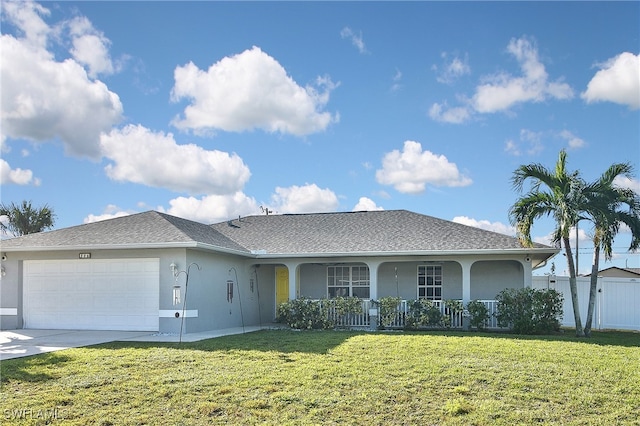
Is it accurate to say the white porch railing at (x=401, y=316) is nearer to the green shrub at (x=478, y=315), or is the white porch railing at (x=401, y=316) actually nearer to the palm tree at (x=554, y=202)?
the green shrub at (x=478, y=315)

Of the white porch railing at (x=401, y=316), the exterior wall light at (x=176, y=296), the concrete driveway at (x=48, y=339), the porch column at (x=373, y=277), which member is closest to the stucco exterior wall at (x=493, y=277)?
the white porch railing at (x=401, y=316)

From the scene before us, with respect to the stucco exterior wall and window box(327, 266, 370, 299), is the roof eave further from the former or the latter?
window box(327, 266, 370, 299)

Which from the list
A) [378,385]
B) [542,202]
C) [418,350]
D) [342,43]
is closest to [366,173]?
[342,43]

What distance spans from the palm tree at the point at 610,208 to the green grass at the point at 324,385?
4.06 m

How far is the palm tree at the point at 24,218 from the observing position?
93.7 ft

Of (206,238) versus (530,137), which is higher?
(530,137)

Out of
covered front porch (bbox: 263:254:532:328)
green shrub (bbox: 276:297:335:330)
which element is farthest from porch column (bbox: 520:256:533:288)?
green shrub (bbox: 276:297:335:330)

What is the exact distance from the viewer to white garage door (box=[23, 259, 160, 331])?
1533 centimetres

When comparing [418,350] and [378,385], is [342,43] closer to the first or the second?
[418,350]

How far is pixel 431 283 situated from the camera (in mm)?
18766

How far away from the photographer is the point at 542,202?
14977mm

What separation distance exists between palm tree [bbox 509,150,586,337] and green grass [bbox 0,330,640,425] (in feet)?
12.5

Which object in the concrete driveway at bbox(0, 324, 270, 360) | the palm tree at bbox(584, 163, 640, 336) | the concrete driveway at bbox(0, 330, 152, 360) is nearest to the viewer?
the concrete driveway at bbox(0, 330, 152, 360)

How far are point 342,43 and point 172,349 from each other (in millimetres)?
9963
